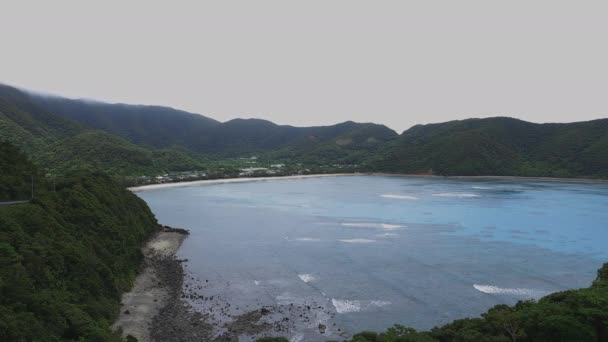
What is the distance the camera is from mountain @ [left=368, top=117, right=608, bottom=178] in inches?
5153

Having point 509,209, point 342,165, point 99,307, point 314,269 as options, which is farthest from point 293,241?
point 342,165

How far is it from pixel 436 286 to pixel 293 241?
19899 millimetres

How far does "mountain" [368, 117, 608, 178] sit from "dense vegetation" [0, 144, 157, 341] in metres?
124

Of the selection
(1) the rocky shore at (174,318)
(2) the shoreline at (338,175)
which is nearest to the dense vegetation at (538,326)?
(1) the rocky shore at (174,318)

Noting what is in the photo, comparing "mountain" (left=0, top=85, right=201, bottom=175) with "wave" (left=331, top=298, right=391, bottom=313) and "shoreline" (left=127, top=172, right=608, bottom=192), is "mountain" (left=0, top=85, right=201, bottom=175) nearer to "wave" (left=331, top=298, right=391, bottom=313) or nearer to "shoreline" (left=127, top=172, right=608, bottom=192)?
"shoreline" (left=127, top=172, right=608, bottom=192)

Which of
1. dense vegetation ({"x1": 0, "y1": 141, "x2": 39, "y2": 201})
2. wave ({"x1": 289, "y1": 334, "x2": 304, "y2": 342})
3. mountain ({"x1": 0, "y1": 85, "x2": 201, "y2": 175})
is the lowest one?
wave ({"x1": 289, "y1": 334, "x2": 304, "y2": 342})

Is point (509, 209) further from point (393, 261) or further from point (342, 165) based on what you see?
point (342, 165)

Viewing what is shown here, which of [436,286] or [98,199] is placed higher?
[98,199]

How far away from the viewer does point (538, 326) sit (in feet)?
57.0

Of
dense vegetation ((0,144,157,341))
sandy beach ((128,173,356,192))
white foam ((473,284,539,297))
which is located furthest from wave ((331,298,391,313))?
sandy beach ((128,173,356,192))

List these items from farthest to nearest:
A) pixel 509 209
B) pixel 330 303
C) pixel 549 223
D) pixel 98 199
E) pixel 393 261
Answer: pixel 509 209
pixel 549 223
pixel 393 261
pixel 98 199
pixel 330 303

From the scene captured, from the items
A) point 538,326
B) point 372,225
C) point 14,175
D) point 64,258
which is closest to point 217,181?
point 372,225

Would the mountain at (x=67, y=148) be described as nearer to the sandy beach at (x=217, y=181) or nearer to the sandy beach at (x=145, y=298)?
the sandy beach at (x=217, y=181)

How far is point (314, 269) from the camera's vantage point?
37.1m
